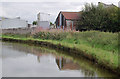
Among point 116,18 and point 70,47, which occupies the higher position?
point 116,18

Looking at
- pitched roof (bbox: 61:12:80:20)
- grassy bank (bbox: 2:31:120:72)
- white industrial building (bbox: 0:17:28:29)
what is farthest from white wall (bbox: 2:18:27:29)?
grassy bank (bbox: 2:31:120:72)

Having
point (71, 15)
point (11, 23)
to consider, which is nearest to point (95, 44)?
point (71, 15)

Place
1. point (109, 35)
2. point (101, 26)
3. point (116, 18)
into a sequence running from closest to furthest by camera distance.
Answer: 1. point (109, 35)
2. point (116, 18)
3. point (101, 26)

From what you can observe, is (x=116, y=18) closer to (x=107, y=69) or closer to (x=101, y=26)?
(x=101, y=26)

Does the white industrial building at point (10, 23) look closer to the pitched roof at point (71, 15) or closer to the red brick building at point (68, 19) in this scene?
the red brick building at point (68, 19)

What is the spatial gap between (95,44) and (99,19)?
13.8 metres

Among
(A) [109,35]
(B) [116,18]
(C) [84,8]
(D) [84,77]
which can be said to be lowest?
(D) [84,77]

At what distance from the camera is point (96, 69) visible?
8859 mm

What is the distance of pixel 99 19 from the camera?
90.4ft

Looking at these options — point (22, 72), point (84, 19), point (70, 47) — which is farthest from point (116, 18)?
point (22, 72)

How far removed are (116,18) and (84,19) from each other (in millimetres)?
5403

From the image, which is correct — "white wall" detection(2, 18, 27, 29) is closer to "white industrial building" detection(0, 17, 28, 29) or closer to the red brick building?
"white industrial building" detection(0, 17, 28, 29)

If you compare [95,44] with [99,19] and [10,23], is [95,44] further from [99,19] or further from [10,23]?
[10,23]

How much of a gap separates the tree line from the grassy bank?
721 cm
